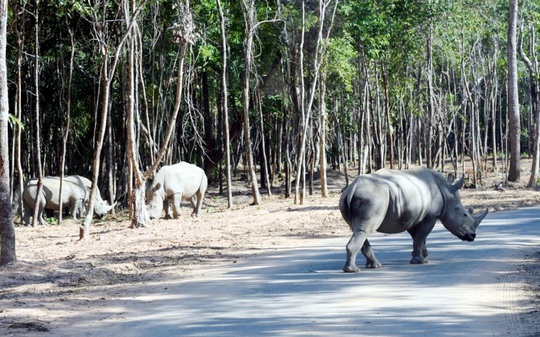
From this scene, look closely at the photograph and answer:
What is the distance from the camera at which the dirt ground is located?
1204 centimetres

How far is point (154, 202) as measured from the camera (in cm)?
2667

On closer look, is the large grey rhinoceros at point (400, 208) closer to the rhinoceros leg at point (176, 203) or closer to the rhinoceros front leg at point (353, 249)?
the rhinoceros front leg at point (353, 249)

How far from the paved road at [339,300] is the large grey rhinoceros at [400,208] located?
0.41 metres

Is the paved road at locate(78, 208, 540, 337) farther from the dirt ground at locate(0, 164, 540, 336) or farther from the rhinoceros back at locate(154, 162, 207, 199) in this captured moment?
the rhinoceros back at locate(154, 162, 207, 199)

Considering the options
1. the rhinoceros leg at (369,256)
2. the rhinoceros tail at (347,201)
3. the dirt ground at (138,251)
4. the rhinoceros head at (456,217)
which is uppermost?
the rhinoceros tail at (347,201)

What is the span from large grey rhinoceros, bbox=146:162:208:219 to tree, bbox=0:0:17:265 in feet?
35.5

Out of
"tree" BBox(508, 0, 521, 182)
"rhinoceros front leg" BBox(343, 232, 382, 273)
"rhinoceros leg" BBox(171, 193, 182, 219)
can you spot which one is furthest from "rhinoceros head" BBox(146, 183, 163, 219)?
"tree" BBox(508, 0, 521, 182)

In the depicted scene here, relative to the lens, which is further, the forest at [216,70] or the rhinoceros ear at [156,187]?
the forest at [216,70]

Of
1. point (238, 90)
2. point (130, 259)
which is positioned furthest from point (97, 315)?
point (238, 90)

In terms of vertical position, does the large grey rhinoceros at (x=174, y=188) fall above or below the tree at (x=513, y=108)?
below

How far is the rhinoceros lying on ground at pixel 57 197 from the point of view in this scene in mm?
30578

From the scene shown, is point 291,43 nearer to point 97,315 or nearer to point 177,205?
point 177,205

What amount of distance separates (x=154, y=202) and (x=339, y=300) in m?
16.1

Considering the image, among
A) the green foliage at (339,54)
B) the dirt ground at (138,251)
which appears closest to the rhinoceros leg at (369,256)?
the dirt ground at (138,251)
